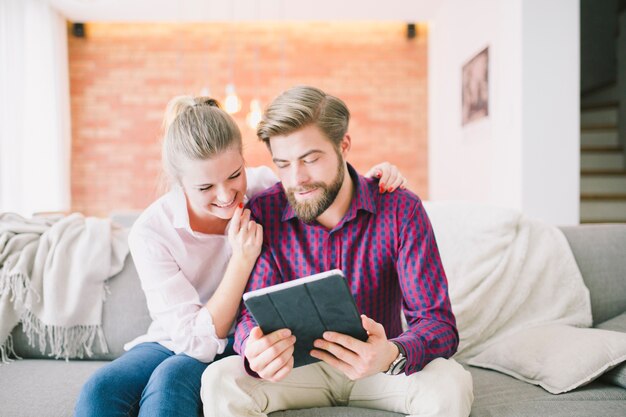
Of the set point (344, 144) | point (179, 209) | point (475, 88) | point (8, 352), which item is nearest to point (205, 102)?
point (179, 209)

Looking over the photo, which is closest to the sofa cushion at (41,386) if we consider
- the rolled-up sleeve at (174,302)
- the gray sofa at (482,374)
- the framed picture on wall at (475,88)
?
the gray sofa at (482,374)

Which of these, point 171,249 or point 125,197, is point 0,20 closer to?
point 125,197

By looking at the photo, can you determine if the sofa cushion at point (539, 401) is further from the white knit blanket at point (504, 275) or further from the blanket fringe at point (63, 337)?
the blanket fringe at point (63, 337)

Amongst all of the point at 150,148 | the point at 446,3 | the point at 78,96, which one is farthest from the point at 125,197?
the point at 446,3

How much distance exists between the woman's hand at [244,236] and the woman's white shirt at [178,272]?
17cm

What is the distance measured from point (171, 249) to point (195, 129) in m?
0.38

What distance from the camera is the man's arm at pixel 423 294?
141 cm

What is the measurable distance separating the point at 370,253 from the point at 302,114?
45 centimetres

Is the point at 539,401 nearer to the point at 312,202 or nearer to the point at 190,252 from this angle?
the point at 312,202

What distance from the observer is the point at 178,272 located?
5.39ft

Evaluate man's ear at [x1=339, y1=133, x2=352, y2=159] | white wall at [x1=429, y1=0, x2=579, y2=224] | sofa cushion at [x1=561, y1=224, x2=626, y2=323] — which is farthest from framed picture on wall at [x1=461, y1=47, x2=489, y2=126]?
man's ear at [x1=339, y1=133, x2=352, y2=159]

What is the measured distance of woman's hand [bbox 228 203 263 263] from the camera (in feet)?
5.09

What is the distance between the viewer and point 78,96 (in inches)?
255

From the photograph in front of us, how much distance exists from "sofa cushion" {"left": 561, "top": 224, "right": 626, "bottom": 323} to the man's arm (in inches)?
34.8
